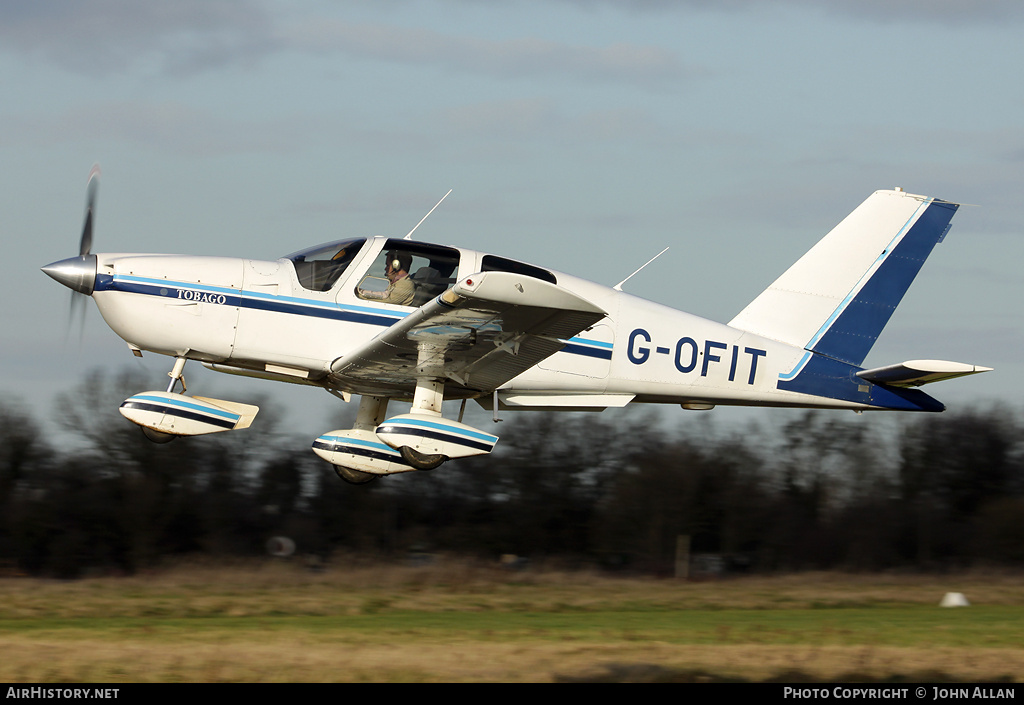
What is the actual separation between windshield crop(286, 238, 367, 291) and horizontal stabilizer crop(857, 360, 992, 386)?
511 centimetres

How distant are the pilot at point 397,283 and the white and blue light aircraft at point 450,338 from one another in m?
0.01

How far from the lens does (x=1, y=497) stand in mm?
21469

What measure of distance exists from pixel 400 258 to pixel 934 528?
55.0ft

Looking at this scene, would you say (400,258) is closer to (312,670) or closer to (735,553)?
(312,670)

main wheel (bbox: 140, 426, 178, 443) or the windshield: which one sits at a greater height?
the windshield

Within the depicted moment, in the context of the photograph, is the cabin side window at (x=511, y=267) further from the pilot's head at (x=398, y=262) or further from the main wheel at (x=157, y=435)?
the main wheel at (x=157, y=435)

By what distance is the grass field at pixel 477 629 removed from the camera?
7195 millimetres

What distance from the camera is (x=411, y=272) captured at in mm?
9148

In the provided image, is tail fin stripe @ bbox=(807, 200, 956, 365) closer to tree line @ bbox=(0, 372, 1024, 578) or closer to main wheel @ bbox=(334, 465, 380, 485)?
main wheel @ bbox=(334, 465, 380, 485)

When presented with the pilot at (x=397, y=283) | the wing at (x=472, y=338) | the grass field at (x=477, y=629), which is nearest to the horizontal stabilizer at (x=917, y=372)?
the grass field at (x=477, y=629)

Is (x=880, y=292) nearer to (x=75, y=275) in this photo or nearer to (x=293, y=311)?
(x=293, y=311)

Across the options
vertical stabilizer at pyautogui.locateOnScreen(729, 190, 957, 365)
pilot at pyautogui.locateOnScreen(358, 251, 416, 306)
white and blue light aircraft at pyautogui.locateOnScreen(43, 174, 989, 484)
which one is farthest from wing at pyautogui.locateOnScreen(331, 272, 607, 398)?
vertical stabilizer at pyautogui.locateOnScreen(729, 190, 957, 365)

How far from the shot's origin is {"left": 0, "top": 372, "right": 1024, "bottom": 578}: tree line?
2086 centimetres

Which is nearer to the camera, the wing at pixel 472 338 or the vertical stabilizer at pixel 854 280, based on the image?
the wing at pixel 472 338
